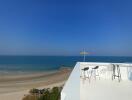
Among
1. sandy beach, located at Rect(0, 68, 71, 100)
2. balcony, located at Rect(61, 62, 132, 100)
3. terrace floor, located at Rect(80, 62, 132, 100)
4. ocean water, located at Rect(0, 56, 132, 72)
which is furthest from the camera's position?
ocean water, located at Rect(0, 56, 132, 72)

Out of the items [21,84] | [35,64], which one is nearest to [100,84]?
[21,84]

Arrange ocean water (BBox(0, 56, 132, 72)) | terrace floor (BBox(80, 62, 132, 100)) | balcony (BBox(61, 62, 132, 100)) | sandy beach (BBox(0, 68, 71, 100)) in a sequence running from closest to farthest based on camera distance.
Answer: balcony (BBox(61, 62, 132, 100)) < terrace floor (BBox(80, 62, 132, 100)) < sandy beach (BBox(0, 68, 71, 100)) < ocean water (BBox(0, 56, 132, 72))

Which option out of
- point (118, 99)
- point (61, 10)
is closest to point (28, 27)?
point (61, 10)

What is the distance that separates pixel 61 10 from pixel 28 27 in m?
12.1

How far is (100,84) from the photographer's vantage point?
6.21 metres

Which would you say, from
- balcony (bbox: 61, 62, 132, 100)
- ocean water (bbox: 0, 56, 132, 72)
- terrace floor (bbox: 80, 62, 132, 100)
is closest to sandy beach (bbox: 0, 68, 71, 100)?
balcony (bbox: 61, 62, 132, 100)

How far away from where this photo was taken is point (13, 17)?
4041 cm

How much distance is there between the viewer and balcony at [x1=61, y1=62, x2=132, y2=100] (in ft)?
9.95

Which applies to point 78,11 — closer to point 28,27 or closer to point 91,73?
point 28,27

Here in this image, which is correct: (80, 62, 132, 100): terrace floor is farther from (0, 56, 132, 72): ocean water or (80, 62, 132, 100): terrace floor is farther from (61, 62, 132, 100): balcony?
(0, 56, 132, 72): ocean water

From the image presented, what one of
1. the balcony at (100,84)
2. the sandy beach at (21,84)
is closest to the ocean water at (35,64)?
the sandy beach at (21,84)

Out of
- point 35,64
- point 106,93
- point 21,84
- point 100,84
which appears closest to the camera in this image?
point 106,93

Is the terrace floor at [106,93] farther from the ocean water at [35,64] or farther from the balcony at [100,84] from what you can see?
the ocean water at [35,64]

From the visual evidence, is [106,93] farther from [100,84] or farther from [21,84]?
[21,84]
